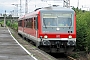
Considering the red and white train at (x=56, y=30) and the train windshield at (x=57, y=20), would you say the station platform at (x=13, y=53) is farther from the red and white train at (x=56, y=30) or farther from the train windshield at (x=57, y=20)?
the train windshield at (x=57, y=20)

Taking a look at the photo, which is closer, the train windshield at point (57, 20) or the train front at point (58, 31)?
the train front at point (58, 31)

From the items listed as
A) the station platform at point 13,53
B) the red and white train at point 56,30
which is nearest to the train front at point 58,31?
the red and white train at point 56,30

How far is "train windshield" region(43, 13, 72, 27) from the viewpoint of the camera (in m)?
19.3

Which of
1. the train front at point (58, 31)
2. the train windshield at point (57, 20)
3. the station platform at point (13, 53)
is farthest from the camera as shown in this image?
the train windshield at point (57, 20)

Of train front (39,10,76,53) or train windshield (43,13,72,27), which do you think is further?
train windshield (43,13,72,27)

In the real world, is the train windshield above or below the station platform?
above

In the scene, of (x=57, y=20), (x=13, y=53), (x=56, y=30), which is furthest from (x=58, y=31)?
(x=13, y=53)

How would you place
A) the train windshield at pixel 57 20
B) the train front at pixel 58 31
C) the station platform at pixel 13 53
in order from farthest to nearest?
the train windshield at pixel 57 20 < the train front at pixel 58 31 < the station platform at pixel 13 53

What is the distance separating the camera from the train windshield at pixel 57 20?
760 inches

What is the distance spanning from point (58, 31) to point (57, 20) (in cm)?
81

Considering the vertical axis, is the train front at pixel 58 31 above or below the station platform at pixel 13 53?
above

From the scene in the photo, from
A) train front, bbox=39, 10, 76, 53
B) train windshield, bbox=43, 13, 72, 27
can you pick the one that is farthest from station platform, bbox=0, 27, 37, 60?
train windshield, bbox=43, 13, 72, 27

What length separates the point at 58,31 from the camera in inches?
753

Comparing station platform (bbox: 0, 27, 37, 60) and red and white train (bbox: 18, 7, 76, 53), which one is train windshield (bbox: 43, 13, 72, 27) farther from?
station platform (bbox: 0, 27, 37, 60)
